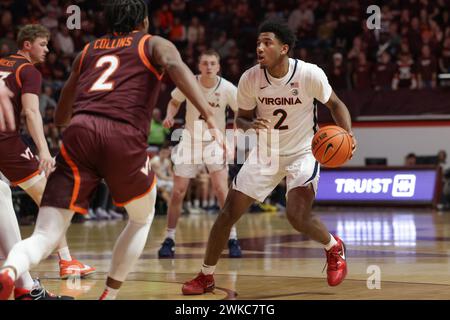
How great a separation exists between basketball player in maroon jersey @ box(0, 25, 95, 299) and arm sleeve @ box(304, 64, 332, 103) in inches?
83.8

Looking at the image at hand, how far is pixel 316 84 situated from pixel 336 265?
147 centimetres

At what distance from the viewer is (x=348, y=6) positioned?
22172 mm

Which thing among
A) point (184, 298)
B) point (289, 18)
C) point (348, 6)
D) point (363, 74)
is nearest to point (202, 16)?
point (289, 18)

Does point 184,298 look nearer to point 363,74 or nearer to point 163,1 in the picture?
point 363,74

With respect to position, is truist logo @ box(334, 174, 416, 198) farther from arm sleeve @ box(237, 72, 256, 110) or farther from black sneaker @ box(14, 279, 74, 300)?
black sneaker @ box(14, 279, 74, 300)

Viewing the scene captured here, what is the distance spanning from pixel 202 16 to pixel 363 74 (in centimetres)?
609

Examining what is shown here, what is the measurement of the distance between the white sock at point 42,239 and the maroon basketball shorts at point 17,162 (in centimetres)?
202

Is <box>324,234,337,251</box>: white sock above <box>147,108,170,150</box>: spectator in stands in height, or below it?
below

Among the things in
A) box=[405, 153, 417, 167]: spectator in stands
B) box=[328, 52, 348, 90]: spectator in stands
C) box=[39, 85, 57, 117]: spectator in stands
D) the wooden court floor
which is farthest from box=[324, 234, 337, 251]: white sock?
box=[328, 52, 348, 90]: spectator in stands

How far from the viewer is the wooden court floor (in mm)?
6766

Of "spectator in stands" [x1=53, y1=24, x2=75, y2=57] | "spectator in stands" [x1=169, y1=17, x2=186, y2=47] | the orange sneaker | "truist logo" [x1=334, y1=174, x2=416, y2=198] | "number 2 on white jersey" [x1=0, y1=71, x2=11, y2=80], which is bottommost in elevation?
"truist logo" [x1=334, y1=174, x2=416, y2=198]

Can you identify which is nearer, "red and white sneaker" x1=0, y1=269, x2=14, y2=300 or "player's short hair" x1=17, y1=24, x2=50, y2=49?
"red and white sneaker" x1=0, y1=269, x2=14, y2=300

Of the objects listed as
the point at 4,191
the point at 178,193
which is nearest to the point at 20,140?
the point at 4,191

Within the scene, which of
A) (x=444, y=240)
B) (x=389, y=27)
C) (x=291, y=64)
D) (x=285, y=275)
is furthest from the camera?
(x=389, y=27)
